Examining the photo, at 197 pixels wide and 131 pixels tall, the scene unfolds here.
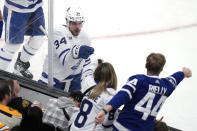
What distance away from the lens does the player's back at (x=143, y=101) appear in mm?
2297

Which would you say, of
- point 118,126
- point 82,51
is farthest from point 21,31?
point 118,126

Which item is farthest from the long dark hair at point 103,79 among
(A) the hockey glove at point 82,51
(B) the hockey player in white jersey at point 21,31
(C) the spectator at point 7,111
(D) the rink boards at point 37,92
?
(B) the hockey player in white jersey at point 21,31

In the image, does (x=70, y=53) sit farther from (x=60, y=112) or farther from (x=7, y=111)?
(x=7, y=111)

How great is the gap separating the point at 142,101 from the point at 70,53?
122 cm

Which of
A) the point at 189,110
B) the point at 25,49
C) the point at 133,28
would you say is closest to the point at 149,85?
the point at 189,110

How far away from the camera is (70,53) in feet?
11.2

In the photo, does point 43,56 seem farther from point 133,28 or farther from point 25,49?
point 133,28

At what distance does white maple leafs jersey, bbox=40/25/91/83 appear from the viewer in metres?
3.38

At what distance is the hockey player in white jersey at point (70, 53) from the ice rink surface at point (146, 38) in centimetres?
17

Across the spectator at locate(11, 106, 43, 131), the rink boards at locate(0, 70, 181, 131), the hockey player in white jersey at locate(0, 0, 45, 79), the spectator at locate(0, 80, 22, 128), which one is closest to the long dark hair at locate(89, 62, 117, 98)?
the spectator at locate(11, 106, 43, 131)

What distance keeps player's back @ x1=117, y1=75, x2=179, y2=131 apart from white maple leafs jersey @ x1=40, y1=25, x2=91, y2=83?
3.71 ft

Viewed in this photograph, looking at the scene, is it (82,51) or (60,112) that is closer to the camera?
(60,112)

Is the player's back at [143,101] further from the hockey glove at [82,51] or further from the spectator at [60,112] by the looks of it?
the hockey glove at [82,51]

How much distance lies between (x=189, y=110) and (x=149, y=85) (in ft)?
3.90
